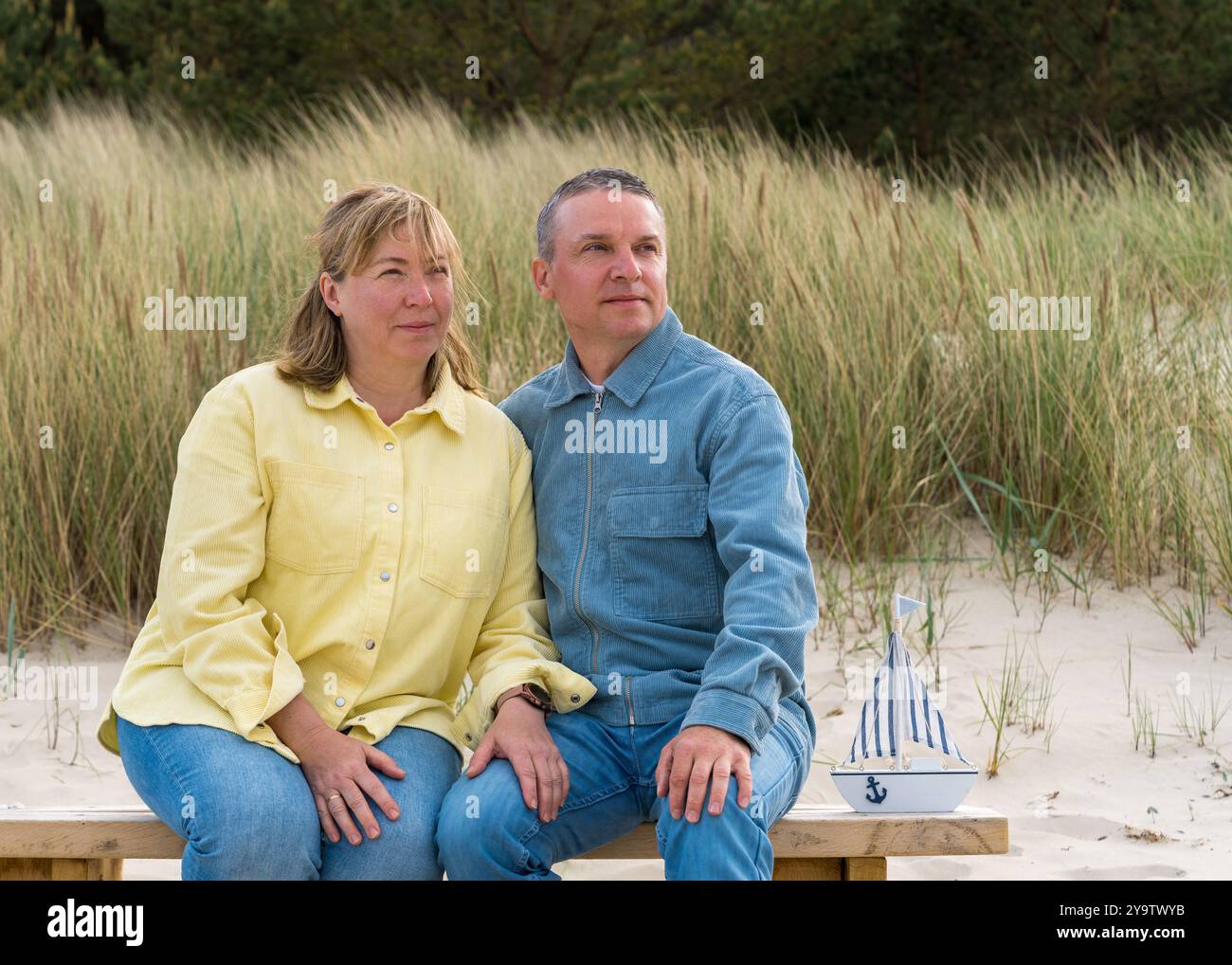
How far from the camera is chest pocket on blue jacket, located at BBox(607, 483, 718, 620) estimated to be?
2586mm

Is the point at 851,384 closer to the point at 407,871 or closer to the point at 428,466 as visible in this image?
the point at 428,466

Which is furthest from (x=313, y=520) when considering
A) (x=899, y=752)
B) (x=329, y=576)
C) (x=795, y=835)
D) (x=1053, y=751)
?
(x=1053, y=751)

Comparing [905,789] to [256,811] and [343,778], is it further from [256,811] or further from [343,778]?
[256,811]

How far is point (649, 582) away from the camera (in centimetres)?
260

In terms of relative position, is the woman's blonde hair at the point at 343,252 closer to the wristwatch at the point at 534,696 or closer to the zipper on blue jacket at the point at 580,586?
the zipper on blue jacket at the point at 580,586

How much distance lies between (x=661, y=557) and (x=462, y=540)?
370mm

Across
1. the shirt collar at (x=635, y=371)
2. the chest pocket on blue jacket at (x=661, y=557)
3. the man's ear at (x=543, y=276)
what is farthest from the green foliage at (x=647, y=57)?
the chest pocket on blue jacket at (x=661, y=557)

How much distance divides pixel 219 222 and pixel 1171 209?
4.56 metres

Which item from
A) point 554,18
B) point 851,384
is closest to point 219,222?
point 851,384

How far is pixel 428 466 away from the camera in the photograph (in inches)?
104

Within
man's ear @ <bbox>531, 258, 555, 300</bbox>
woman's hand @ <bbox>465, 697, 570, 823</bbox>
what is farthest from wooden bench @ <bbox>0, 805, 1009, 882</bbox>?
man's ear @ <bbox>531, 258, 555, 300</bbox>

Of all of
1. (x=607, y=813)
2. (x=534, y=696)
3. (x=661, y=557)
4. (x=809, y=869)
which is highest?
(x=661, y=557)

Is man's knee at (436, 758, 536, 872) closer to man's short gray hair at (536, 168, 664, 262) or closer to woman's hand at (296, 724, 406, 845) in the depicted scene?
woman's hand at (296, 724, 406, 845)

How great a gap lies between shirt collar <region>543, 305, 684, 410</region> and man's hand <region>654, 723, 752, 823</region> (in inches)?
26.7
